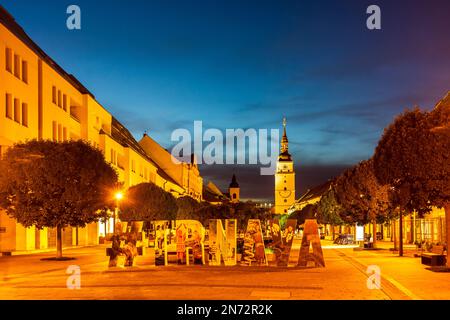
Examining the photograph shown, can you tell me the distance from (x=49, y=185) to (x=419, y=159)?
1885cm

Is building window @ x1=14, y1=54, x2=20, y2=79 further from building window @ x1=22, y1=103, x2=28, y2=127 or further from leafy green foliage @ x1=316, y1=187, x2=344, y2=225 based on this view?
leafy green foliage @ x1=316, y1=187, x2=344, y2=225

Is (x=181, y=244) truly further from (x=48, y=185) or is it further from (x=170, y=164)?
(x=170, y=164)

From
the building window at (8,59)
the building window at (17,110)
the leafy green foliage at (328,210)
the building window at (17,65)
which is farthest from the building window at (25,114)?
the leafy green foliage at (328,210)

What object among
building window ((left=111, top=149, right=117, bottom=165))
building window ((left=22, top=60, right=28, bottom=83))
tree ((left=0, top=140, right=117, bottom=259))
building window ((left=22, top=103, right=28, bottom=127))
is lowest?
tree ((left=0, top=140, right=117, bottom=259))

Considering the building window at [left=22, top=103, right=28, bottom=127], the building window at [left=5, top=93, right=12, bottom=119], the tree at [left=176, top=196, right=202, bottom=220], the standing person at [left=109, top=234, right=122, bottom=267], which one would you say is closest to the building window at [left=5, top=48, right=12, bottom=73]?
the building window at [left=5, top=93, right=12, bottom=119]

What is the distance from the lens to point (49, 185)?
111 feet

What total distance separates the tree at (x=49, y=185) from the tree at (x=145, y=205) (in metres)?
28.9

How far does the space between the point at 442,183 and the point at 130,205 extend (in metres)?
43.9

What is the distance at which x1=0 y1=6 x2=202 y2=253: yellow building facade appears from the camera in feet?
132

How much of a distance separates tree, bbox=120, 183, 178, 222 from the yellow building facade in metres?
3.65

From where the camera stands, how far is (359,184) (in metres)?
47.0

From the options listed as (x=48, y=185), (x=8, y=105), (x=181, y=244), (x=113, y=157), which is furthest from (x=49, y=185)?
(x=113, y=157)

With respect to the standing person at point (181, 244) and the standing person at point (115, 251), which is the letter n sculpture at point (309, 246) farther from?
the standing person at point (115, 251)
